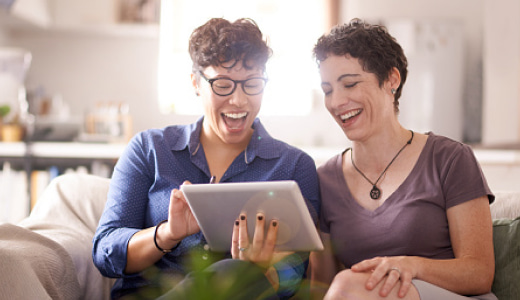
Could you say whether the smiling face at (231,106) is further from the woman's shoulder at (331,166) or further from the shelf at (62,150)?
the shelf at (62,150)

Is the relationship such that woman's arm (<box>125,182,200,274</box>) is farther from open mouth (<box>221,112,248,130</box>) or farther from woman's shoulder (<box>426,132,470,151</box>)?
woman's shoulder (<box>426,132,470,151</box>)

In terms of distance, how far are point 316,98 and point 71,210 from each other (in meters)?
3.28

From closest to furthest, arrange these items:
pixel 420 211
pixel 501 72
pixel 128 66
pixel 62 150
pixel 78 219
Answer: pixel 420 211
pixel 78 219
pixel 62 150
pixel 501 72
pixel 128 66

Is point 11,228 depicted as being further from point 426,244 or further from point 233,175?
point 426,244

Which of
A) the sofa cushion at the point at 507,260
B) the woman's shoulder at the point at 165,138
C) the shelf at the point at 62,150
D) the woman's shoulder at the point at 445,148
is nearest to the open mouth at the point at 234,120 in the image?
the woman's shoulder at the point at 165,138

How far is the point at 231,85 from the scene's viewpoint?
1562 millimetres

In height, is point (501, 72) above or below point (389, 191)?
above

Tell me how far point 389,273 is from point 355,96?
502 millimetres

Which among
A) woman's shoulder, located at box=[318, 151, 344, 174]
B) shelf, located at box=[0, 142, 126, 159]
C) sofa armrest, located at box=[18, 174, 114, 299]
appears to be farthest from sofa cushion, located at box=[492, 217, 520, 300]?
shelf, located at box=[0, 142, 126, 159]

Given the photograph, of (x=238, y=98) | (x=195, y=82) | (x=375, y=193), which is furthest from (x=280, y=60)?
(x=375, y=193)

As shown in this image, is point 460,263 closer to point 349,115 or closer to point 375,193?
point 375,193

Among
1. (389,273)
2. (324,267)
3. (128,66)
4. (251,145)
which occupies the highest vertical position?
(128,66)

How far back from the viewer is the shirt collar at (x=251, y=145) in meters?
1.60

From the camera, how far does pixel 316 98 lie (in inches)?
190
